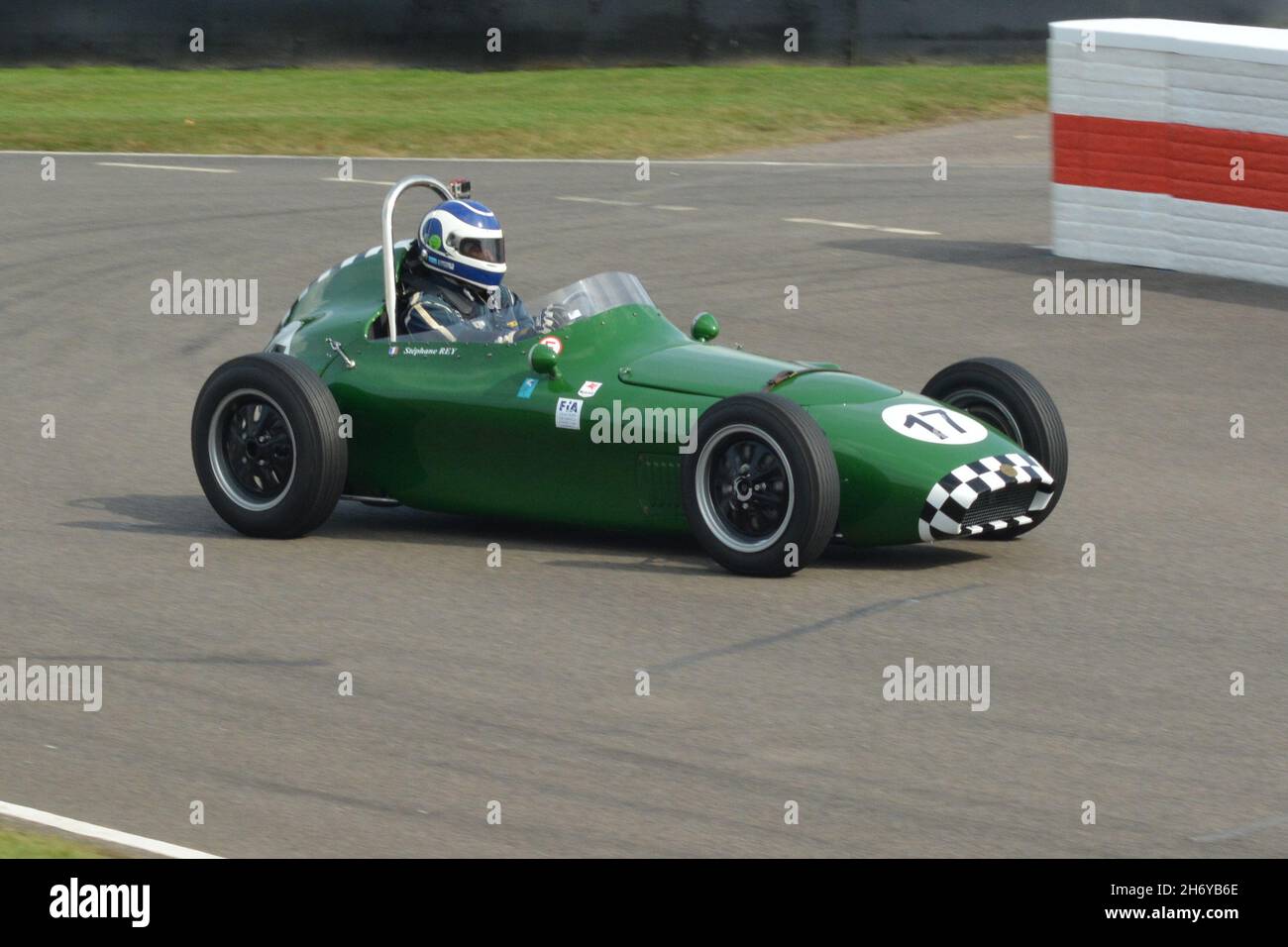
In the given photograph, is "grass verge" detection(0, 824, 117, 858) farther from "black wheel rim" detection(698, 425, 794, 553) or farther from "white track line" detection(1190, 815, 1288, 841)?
"black wheel rim" detection(698, 425, 794, 553)

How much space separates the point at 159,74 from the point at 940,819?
21.1m

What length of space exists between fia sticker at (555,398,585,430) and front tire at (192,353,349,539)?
3.02 ft

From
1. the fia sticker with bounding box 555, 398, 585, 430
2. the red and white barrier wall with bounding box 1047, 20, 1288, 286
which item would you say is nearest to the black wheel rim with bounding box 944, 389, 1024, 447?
the fia sticker with bounding box 555, 398, 585, 430

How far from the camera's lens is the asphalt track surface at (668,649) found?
5.96 meters

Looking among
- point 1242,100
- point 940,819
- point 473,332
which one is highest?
point 1242,100

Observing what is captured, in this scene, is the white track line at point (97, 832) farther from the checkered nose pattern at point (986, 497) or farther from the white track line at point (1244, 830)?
the checkered nose pattern at point (986, 497)

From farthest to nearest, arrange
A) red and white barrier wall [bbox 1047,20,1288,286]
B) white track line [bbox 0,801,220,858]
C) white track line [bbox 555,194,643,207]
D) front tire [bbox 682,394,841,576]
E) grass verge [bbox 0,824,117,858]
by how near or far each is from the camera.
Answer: white track line [bbox 555,194,643,207] < red and white barrier wall [bbox 1047,20,1288,286] < front tire [bbox 682,394,841,576] < white track line [bbox 0,801,220,858] < grass verge [bbox 0,824,117,858]

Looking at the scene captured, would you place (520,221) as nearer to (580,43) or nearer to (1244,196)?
(1244,196)

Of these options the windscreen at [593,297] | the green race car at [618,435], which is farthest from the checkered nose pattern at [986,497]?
the windscreen at [593,297]

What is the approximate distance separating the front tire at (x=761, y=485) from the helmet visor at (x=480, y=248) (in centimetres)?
163

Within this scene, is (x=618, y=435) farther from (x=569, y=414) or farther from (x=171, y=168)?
(x=171, y=168)

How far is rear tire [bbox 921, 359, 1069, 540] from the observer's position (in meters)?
8.87

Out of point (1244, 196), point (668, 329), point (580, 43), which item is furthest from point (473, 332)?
point (580, 43)

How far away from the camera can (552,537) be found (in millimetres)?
9141
